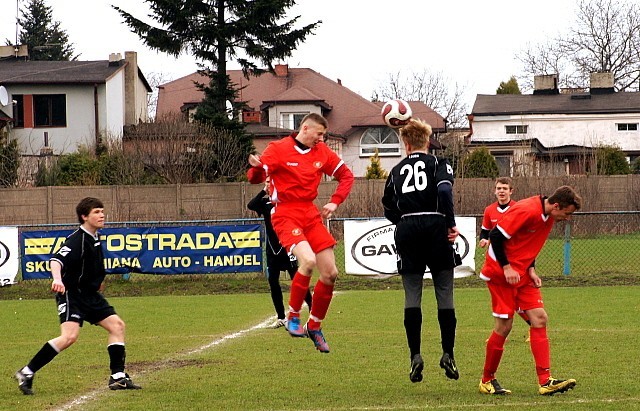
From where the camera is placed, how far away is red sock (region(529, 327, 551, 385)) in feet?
27.9

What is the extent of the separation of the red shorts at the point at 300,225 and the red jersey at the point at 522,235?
6.01ft

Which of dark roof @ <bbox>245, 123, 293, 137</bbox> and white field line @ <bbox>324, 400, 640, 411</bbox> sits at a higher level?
dark roof @ <bbox>245, 123, 293, 137</bbox>

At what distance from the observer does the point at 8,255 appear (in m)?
21.9

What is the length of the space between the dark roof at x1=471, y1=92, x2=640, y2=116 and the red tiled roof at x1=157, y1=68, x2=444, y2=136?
345cm

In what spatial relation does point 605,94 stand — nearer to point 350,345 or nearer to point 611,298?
point 611,298

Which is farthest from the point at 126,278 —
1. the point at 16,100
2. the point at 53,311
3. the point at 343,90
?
the point at 343,90

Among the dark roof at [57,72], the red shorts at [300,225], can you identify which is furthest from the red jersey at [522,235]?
the dark roof at [57,72]

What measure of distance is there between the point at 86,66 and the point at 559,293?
38461 mm

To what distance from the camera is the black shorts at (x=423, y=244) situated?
8953mm

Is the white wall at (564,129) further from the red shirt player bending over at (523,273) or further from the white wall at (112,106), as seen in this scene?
the red shirt player bending over at (523,273)

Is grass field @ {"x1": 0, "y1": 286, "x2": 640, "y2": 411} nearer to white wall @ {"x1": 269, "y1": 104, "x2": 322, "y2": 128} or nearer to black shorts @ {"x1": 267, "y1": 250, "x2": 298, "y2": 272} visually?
black shorts @ {"x1": 267, "y1": 250, "x2": 298, "y2": 272}

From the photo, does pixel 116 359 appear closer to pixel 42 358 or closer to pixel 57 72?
pixel 42 358

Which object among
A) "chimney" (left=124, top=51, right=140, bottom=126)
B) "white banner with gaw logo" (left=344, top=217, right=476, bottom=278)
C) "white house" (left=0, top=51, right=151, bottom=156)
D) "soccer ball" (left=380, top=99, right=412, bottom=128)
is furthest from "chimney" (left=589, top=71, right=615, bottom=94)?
"soccer ball" (left=380, top=99, right=412, bottom=128)

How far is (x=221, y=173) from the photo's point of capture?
40969mm
